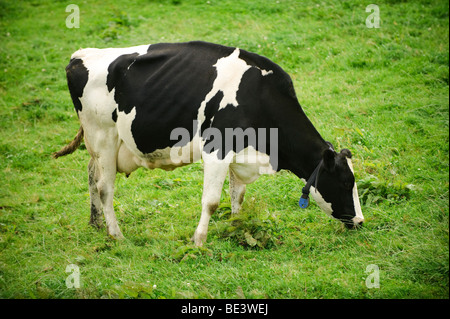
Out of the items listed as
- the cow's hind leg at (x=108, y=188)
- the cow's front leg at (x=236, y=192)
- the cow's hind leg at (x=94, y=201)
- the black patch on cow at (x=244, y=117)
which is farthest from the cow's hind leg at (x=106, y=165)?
the cow's front leg at (x=236, y=192)

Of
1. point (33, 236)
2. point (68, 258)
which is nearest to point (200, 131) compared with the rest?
point (68, 258)

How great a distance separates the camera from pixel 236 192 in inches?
251

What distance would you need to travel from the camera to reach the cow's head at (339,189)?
550cm

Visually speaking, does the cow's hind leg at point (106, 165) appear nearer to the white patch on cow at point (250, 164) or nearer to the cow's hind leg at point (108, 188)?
the cow's hind leg at point (108, 188)

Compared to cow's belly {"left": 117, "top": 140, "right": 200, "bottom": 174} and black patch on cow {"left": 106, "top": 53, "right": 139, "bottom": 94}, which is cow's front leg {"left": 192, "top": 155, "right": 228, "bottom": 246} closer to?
cow's belly {"left": 117, "top": 140, "right": 200, "bottom": 174}

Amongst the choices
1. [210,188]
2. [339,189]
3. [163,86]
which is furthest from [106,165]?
[339,189]

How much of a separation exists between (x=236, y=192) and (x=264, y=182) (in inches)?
51.1

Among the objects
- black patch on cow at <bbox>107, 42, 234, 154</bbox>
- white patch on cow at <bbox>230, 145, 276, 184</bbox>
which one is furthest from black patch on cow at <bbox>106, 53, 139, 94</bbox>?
white patch on cow at <bbox>230, 145, 276, 184</bbox>

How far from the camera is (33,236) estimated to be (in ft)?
21.6

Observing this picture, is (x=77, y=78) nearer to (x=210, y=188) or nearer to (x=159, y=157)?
(x=159, y=157)

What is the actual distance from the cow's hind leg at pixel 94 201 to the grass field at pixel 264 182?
154mm

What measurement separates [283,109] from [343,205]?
1.36m

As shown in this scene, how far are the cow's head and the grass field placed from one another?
28 cm
